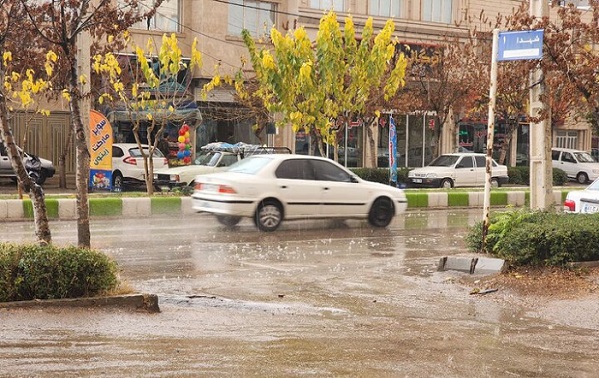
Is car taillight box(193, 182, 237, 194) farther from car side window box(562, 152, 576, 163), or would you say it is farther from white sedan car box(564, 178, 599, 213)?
car side window box(562, 152, 576, 163)

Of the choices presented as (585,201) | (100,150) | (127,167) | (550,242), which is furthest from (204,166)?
(550,242)

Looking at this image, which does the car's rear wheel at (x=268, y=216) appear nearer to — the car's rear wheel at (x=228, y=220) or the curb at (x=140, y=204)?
the car's rear wheel at (x=228, y=220)

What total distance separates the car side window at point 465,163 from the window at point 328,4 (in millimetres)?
9763

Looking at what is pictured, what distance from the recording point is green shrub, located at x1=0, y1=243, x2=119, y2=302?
330 inches

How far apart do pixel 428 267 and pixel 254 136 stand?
26.4 metres

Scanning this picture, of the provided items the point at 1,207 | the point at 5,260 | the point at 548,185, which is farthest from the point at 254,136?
the point at 5,260

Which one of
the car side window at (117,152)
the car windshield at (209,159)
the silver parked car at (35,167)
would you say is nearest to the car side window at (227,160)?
the car windshield at (209,159)

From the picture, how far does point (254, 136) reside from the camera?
39156mm

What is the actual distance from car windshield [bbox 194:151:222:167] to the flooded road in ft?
44.4

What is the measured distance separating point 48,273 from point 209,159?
20673 mm

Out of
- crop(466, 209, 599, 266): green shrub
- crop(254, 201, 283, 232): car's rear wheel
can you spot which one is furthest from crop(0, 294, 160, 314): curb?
crop(254, 201, 283, 232): car's rear wheel

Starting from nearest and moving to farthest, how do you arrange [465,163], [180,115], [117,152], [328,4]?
[117,152] → [180,115] → [465,163] → [328,4]

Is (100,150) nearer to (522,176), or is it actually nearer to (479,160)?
(479,160)

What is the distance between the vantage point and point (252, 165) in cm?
1784
